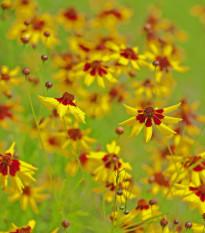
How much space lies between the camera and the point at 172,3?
7.74m

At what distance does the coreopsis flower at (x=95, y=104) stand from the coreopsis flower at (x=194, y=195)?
3.37 feet

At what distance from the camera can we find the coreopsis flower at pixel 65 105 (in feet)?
5.64

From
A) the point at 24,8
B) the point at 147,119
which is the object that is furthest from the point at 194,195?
the point at 24,8

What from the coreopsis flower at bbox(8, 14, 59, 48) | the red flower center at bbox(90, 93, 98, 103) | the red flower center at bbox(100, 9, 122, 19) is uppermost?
the red flower center at bbox(100, 9, 122, 19)

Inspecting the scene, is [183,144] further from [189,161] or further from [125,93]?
[125,93]

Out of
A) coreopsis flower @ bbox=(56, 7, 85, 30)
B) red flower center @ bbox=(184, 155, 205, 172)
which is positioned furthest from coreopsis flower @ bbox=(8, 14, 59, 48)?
red flower center @ bbox=(184, 155, 205, 172)

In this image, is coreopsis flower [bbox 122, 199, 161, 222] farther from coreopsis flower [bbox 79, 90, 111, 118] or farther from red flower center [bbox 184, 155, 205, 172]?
coreopsis flower [bbox 79, 90, 111, 118]

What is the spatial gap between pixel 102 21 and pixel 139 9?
4.01 metres

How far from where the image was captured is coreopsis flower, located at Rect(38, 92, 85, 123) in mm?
1718

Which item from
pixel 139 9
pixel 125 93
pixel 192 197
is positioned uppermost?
pixel 139 9

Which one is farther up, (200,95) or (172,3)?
(172,3)

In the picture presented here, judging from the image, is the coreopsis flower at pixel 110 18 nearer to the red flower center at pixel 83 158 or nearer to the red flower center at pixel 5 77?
the red flower center at pixel 5 77

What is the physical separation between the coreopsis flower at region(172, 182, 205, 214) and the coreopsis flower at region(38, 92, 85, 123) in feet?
2.23

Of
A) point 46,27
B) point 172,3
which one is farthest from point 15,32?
point 172,3
